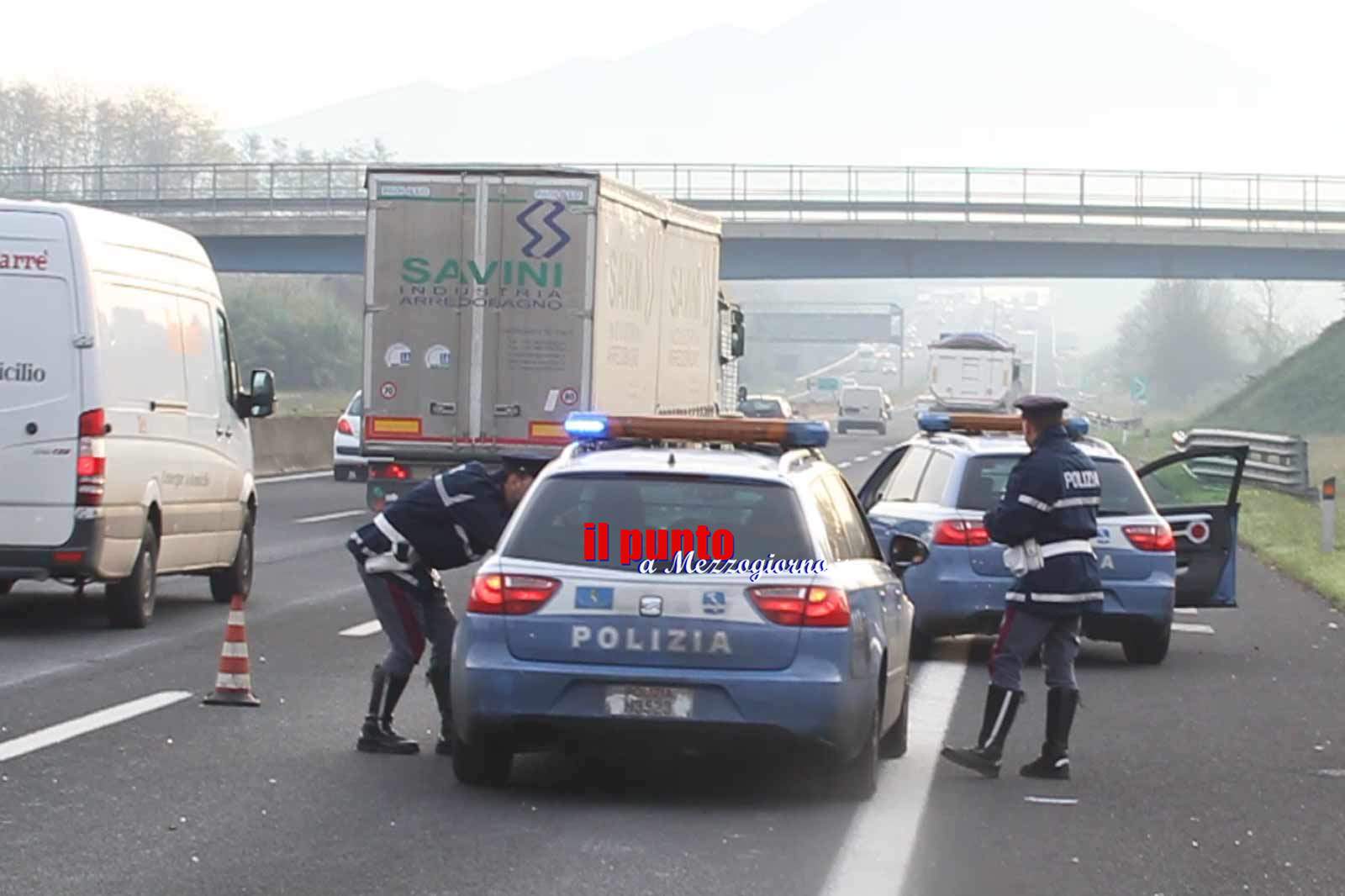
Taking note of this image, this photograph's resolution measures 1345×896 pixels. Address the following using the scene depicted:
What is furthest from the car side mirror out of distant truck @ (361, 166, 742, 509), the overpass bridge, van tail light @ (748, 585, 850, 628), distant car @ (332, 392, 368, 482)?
the overpass bridge

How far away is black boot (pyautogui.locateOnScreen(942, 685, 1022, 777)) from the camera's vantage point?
10555 millimetres

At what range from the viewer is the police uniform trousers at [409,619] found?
10883 mm

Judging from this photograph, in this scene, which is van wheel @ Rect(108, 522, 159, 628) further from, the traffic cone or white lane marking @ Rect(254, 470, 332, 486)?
white lane marking @ Rect(254, 470, 332, 486)

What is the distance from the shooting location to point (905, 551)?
11.1m

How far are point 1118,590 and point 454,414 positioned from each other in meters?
9.06

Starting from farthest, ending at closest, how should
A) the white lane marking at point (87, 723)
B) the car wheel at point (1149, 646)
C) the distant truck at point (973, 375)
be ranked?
the distant truck at point (973, 375)
the car wheel at point (1149, 646)
the white lane marking at point (87, 723)

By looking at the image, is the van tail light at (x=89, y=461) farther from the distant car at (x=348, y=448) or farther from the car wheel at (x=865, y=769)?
the distant car at (x=348, y=448)

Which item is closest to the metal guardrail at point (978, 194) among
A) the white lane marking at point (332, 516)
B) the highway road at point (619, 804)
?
the white lane marking at point (332, 516)

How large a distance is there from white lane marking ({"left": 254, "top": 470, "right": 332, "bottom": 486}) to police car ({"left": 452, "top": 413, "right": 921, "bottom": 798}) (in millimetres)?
28918

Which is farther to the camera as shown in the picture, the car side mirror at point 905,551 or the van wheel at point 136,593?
the van wheel at point 136,593

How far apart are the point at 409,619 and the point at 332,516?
1937 cm

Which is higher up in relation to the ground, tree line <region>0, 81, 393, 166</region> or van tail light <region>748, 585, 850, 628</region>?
tree line <region>0, 81, 393, 166</region>

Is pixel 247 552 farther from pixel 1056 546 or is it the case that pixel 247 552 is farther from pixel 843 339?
pixel 843 339

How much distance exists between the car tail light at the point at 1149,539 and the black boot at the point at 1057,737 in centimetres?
486
